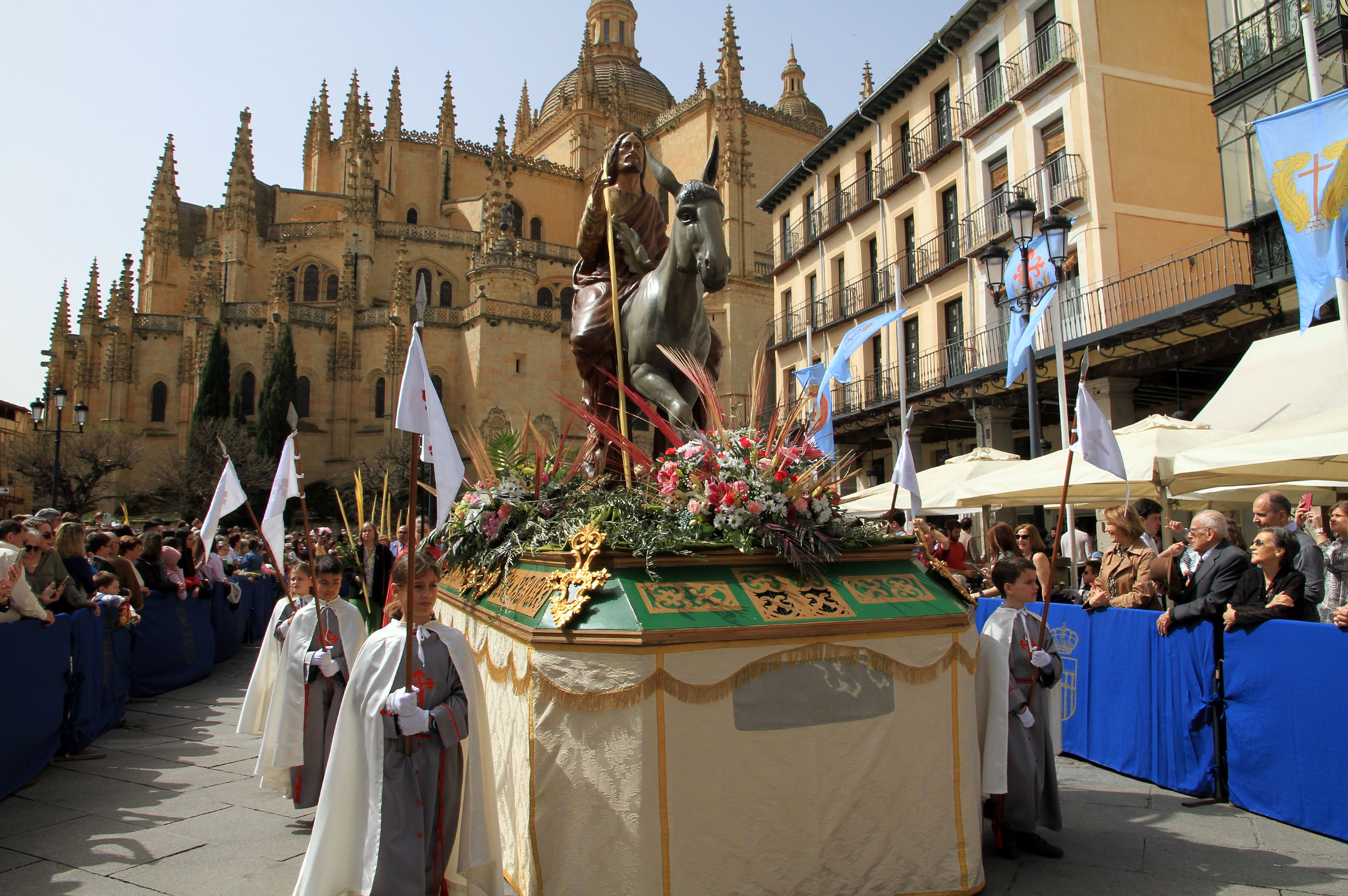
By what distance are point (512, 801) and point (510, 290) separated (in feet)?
147

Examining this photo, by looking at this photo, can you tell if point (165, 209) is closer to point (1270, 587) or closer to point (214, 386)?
point (214, 386)

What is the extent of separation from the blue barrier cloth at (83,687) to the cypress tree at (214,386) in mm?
39848

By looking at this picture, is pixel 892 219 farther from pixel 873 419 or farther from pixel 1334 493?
pixel 1334 493

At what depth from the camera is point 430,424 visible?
380 centimetres

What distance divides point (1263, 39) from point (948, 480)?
9308mm

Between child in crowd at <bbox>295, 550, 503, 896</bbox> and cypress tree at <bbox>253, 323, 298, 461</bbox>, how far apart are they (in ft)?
140

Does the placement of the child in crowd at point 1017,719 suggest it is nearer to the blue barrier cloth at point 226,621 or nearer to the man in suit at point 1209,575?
the man in suit at point 1209,575

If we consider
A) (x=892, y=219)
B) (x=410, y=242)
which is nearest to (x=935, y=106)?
(x=892, y=219)

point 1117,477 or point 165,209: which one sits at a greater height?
point 165,209

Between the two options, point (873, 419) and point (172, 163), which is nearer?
point (873, 419)

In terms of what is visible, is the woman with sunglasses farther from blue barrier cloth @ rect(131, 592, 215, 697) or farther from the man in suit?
blue barrier cloth @ rect(131, 592, 215, 697)

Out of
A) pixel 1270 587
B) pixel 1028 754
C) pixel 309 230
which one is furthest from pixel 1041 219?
pixel 309 230

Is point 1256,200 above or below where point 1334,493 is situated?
above

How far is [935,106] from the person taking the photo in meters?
24.3
